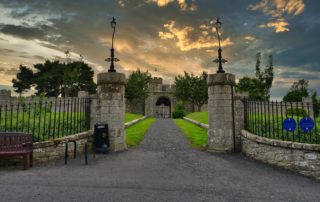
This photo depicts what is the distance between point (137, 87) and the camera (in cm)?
4350

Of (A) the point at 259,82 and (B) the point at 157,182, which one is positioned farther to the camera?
(A) the point at 259,82

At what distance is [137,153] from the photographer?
30.5ft

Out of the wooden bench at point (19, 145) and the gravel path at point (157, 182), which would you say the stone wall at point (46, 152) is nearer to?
the wooden bench at point (19, 145)

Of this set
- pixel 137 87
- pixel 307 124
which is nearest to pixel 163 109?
pixel 137 87

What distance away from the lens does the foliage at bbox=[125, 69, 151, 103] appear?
4322cm

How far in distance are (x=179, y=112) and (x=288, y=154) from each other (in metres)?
36.5

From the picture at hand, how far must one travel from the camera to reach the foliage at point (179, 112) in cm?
4344

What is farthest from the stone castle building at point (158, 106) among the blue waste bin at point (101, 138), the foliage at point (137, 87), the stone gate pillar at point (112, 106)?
the blue waste bin at point (101, 138)

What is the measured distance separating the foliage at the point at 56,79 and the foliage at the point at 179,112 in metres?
17.4

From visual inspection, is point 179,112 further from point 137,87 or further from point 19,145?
point 19,145

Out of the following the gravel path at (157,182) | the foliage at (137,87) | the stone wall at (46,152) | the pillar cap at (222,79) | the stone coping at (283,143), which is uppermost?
the foliage at (137,87)

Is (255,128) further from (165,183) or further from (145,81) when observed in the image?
(145,81)

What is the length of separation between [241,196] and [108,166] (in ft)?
13.5

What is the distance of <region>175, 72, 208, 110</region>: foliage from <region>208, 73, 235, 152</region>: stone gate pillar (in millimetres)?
33573
